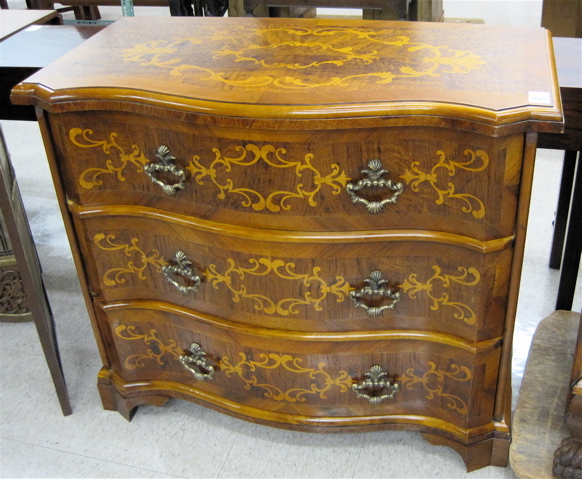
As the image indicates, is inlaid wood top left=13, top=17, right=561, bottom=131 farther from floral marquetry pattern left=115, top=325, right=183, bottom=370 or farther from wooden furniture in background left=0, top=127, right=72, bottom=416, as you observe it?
floral marquetry pattern left=115, top=325, right=183, bottom=370

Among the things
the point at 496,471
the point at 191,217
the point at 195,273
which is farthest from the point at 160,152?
the point at 496,471

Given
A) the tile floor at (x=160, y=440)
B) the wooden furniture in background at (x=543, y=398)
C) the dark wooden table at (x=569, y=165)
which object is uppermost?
the dark wooden table at (x=569, y=165)

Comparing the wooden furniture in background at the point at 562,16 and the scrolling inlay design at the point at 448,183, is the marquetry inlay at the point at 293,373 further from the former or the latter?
the wooden furniture in background at the point at 562,16

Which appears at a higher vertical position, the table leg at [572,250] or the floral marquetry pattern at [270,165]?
the floral marquetry pattern at [270,165]

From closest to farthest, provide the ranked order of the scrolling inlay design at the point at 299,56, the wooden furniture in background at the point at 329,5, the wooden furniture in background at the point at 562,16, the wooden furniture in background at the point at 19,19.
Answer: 1. the scrolling inlay design at the point at 299,56
2. the wooden furniture in background at the point at 19,19
3. the wooden furniture in background at the point at 562,16
4. the wooden furniture in background at the point at 329,5

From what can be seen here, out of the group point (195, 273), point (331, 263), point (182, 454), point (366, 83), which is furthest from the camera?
point (182, 454)

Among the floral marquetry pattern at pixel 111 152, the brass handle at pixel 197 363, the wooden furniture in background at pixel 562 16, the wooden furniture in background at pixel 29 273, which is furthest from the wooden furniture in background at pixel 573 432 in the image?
the wooden furniture in background at pixel 562 16

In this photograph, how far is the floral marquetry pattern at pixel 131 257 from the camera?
1597 mm

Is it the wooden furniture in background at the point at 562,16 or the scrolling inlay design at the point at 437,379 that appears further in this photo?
the wooden furniture in background at the point at 562,16

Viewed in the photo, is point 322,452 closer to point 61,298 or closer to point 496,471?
point 496,471

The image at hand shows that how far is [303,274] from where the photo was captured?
1.49 meters

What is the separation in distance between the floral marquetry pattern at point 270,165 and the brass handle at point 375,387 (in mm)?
482

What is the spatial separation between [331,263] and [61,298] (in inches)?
51.6

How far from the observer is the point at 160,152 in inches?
55.3
